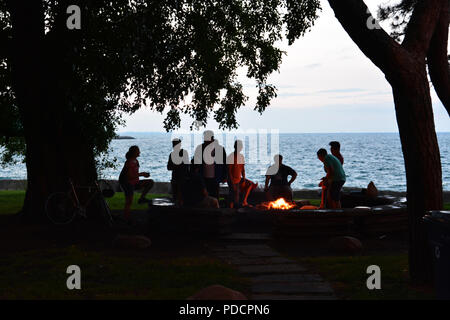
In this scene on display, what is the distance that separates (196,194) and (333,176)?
313 centimetres

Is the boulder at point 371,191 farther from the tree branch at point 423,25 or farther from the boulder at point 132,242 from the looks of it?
the tree branch at point 423,25

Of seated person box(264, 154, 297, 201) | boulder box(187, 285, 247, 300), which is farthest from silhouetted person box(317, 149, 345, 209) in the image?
boulder box(187, 285, 247, 300)

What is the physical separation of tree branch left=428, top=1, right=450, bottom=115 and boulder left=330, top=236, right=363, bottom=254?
129 inches

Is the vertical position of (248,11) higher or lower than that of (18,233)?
higher

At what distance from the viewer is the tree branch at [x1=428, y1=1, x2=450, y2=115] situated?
313 inches

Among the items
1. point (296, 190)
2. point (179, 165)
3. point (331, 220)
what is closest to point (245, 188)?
point (179, 165)

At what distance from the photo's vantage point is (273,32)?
A: 18.2 metres

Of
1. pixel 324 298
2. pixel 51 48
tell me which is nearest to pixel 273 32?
pixel 51 48

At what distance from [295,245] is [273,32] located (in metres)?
9.27

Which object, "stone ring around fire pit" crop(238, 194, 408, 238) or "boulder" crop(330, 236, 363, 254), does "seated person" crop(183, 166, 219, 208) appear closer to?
"stone ring around fire pit" crop(238, 194, 408, 238)

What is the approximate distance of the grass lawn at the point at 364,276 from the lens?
6.83 metres

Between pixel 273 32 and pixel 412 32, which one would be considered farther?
pixel 273 32

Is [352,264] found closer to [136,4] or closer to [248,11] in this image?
[136,4]

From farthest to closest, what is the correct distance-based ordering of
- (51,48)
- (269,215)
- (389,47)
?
(51,48) < (269,215) < (389,47)
